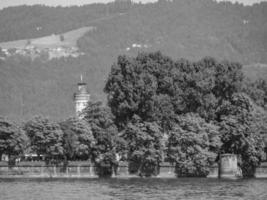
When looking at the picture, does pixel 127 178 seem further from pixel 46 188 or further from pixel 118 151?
pixel 46 188

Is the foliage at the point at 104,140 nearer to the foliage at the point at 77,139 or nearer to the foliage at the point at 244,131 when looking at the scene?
the foliage at the point at 77,139

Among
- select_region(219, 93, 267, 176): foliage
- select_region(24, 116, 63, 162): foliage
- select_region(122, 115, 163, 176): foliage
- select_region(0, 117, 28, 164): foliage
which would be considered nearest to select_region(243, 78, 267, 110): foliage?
select_region(219, 93, 267, 176): foliage

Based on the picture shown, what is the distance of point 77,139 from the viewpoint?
13000 centimetres

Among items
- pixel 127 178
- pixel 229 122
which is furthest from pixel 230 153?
pixel 127 178

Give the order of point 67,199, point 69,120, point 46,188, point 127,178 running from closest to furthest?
1. point 67,199
2. point 46,188
3. point 127,178
4. point 69,120

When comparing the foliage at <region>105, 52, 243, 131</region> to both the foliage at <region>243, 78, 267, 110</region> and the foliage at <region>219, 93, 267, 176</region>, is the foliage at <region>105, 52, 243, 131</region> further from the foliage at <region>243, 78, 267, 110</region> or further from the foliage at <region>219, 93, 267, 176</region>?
the foliage at <region>243, 78, 267, 110</region>

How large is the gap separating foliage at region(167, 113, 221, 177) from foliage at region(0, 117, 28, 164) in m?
18.0

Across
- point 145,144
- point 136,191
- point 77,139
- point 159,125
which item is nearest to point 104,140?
point 77,139

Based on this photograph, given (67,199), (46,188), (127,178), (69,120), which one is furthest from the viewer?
(69,120)

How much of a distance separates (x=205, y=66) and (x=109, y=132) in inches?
649

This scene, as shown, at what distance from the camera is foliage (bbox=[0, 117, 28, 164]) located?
132 metres

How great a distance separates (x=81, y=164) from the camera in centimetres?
13000

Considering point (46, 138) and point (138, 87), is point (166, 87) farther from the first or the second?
point (46, 138)

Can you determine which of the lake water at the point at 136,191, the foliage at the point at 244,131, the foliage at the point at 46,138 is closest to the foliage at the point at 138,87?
the foliage at the point at 244,131
